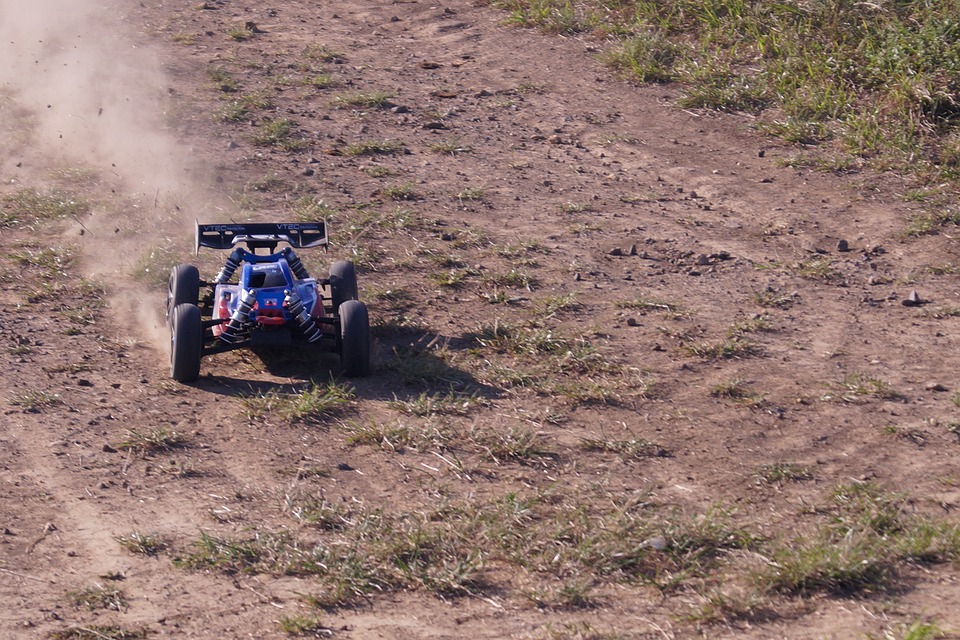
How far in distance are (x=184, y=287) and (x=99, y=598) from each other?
8.72ft

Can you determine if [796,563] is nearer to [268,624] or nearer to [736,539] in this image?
[736,539]

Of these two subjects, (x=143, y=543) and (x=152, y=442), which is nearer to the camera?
(x=143, y=543)

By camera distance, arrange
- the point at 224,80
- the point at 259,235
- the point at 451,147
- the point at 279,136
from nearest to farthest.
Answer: the point at 259,235 → the point at 451,147 → the point at 279,136 → the point at 224,80

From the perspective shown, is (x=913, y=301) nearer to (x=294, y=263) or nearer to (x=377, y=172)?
(x=294, y=263)

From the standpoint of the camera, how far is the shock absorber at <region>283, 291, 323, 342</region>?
6.38 m

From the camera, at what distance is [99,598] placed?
14.8 ft

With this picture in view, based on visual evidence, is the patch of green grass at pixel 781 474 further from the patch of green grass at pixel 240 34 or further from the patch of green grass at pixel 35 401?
the patch of green grass at pixel 240 34

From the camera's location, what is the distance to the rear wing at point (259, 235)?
6.91 meters

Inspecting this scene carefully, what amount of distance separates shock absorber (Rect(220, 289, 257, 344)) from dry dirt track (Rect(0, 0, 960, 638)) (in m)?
0.28

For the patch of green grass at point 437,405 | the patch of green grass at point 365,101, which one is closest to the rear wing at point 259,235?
the patch of green grass at point 437,405

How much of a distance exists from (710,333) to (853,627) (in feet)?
9.91

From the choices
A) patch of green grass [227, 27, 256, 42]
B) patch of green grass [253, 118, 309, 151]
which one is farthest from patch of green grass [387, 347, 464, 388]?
patch of green grass [227, 27, 256, 42]

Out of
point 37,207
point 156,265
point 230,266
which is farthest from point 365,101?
point 230,266

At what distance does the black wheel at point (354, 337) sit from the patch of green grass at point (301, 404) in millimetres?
181
